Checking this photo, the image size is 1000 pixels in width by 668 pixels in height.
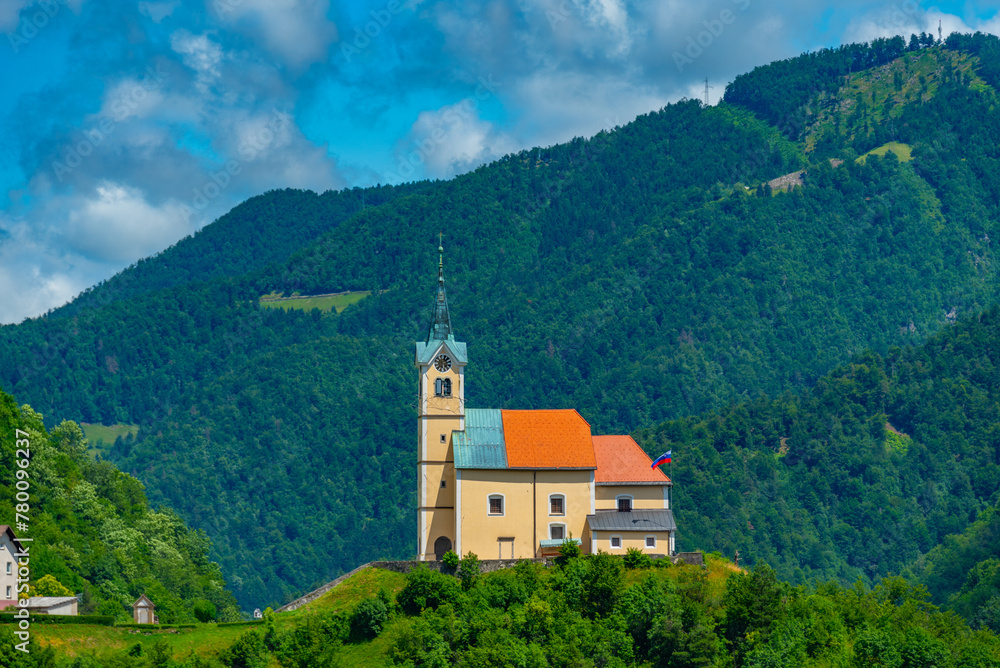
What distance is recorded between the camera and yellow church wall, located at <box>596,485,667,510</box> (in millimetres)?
91938

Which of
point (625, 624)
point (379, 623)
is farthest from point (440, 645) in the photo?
point (625, 624)

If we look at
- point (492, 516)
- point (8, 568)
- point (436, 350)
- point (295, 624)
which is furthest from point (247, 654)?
point (436, 350)

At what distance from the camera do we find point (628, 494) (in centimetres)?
9200

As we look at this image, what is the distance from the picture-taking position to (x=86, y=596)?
102188 mm

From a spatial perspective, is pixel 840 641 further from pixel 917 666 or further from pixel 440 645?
pixel 440 645

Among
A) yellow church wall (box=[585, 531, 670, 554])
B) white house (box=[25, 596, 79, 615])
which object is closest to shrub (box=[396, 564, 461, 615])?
yellow church wall (box=[585, 531, 670, 554])

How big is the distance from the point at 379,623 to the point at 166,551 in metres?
50.9

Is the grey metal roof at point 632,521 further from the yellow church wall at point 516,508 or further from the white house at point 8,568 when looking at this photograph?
the white house at point 8,568

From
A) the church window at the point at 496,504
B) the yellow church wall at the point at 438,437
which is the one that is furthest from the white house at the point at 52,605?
the church window at the point at 496,504

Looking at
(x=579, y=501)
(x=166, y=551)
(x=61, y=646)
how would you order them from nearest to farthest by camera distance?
(x=61, y=646), (x=579, y=501), (x=166, y=551)

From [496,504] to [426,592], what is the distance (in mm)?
9239

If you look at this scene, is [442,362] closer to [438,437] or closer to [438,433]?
[438,433]

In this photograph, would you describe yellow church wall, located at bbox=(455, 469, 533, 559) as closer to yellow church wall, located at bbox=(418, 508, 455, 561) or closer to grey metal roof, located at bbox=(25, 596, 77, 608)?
yellow church wall, located at bbox=(418, 508, 455, 561)

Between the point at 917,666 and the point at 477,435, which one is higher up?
the point at 477,435
